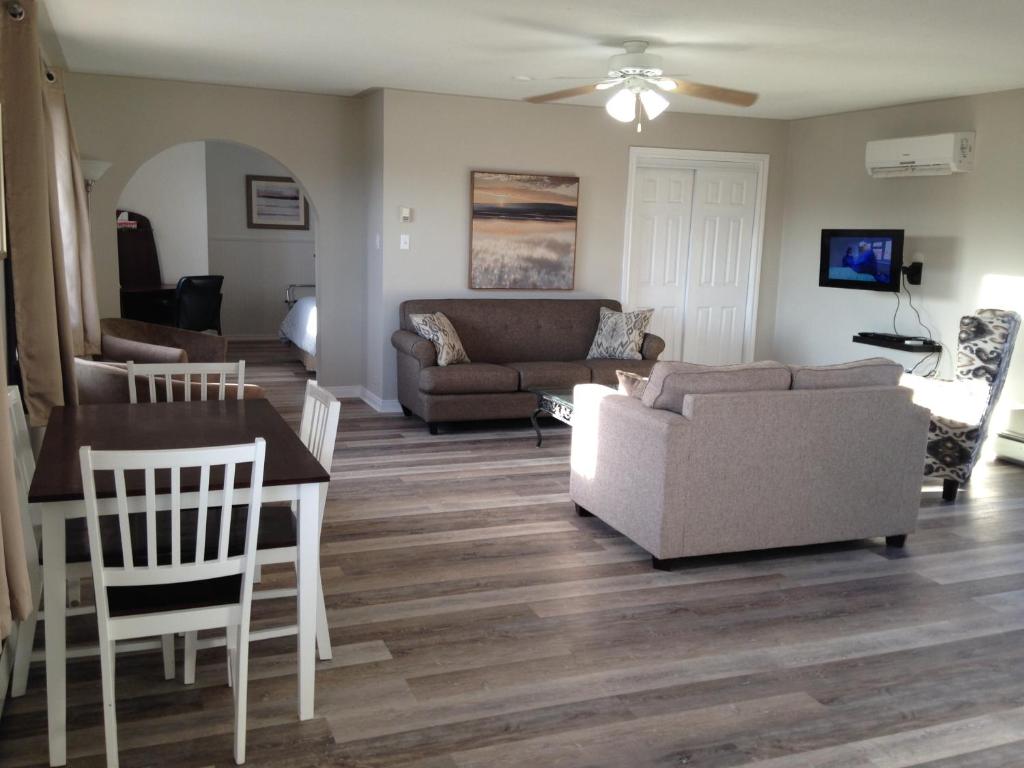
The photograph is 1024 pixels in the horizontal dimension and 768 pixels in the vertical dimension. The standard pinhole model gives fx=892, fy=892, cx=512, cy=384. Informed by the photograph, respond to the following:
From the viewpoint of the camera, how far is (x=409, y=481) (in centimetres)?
509

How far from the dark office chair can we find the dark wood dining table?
18.0 ft

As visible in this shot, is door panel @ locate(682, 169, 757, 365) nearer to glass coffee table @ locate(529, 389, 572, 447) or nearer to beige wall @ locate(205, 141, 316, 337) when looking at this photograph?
glass coffee table @ locate(529, 389, 572, 447)

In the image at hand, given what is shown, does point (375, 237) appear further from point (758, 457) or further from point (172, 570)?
point (172, 570)

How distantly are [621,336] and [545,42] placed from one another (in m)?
2.62

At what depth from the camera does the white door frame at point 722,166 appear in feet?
24.1

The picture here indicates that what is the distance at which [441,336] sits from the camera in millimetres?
6289

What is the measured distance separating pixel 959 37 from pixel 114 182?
5.42 meters

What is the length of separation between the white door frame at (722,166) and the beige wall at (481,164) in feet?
0.19

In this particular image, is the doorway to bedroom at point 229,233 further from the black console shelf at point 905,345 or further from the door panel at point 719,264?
the black console shelf at point 905,345

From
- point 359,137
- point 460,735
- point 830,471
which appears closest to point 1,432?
point 460,735

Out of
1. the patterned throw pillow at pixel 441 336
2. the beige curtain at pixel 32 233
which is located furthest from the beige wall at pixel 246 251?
the beige curtain at pixel 32 233

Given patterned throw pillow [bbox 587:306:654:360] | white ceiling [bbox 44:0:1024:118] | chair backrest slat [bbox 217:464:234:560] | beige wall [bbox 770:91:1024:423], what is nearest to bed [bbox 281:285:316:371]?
white ceiling [bbox 44:0:1024:118]

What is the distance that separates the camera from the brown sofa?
618 centimetres

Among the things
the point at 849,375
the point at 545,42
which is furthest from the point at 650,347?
the point at 849,375
